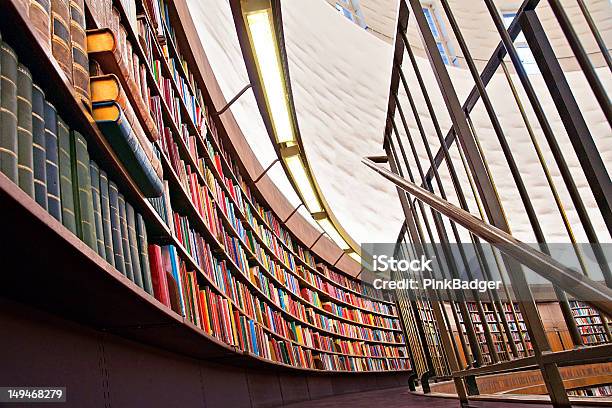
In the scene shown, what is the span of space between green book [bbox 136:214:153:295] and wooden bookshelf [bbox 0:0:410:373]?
0.19ft

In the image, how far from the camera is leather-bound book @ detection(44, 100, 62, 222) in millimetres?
961

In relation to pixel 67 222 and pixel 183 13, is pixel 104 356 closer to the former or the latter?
pixel 67 222

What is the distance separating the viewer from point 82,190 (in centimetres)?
113

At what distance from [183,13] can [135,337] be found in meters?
1.95

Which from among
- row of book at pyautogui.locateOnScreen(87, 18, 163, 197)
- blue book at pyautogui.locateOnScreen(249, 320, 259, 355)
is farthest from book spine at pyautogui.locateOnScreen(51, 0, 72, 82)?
blue book at pyautogui.locateOnScreen(249, 320, 259, 355)

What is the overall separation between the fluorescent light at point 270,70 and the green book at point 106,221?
176cm

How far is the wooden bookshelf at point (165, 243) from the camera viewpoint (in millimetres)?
942

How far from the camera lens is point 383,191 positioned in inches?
270

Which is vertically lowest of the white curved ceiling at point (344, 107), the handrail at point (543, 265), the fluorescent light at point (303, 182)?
the handrail at point (543, 265)

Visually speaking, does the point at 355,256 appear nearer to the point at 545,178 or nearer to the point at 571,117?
the point at 545,178

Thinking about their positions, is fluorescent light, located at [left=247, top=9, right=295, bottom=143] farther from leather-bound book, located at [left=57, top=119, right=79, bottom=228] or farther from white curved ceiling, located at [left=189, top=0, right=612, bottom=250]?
leather-bound book, located at [left=57, top=119, right=79, bottom=228]

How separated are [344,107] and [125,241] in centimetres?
513

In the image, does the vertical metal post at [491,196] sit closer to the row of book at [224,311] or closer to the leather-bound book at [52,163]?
the leather-bound book at [52,163]

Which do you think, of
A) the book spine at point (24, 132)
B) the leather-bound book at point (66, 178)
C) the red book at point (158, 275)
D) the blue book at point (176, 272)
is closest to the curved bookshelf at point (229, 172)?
the blue book at point (176, 272)
